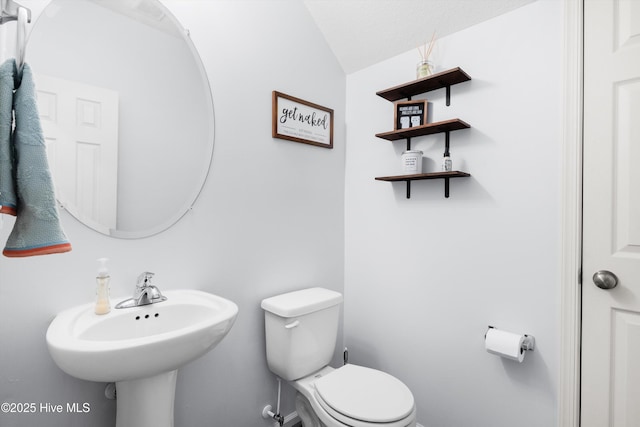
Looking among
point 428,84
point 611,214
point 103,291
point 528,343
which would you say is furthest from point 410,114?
point 103,291

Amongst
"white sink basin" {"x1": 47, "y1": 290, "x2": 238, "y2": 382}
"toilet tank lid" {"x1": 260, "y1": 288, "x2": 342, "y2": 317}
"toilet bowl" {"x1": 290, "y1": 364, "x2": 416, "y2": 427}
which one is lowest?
"toilet bowl" {"x1": 290, "y1": 364, "x2": 416, "y2": 427}

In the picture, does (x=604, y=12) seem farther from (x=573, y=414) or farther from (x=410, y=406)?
(x=410, y=406)

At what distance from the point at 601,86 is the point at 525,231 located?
61 cm

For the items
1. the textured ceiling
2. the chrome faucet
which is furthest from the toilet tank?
the textured ceiling

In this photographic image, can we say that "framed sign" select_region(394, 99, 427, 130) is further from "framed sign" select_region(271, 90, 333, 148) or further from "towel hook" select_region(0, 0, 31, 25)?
"towel hook" select_region(0, 0, 31, 25)

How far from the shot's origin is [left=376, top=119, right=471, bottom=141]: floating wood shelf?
1478 millimetres

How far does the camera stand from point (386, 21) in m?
1.70

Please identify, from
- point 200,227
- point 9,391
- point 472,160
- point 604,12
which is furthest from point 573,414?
point 9,391

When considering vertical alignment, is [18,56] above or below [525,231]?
above

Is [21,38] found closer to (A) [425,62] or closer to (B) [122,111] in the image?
(B) [122,111]

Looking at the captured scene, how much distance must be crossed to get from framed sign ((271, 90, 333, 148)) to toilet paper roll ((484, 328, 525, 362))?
4.18 feet

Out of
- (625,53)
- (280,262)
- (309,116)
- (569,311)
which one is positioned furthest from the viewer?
(309,116)

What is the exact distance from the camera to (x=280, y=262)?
67.5 inches

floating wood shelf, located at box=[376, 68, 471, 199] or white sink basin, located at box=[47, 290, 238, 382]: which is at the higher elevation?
floating wood shelf, located at box=[376, 68, 471, 199]
